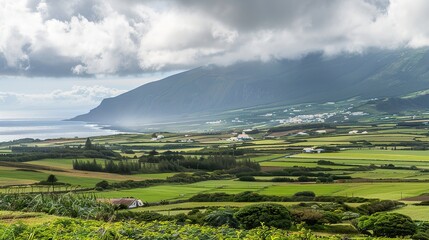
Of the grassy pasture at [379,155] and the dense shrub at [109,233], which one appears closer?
the dense shrub at [109,233]

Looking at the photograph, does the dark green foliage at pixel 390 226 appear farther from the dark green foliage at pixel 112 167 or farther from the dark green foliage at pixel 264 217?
the dark green foliage at pixel 112 167

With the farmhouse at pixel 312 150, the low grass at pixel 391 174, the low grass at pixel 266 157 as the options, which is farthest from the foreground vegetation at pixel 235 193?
the farmhouse at pixel 312 150

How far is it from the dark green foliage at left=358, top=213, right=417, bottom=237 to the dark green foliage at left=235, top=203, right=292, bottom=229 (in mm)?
4562

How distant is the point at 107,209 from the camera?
2831 cm

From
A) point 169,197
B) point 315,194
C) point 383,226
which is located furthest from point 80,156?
point 383,226

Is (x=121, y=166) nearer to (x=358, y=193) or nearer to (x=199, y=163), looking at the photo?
(x=199, y=163)

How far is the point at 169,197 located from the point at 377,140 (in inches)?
3702

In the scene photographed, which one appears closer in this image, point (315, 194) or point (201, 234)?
point (201, 234)

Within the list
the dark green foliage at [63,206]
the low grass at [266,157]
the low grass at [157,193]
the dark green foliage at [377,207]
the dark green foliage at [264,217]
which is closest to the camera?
the dark green foliage at [63,206]

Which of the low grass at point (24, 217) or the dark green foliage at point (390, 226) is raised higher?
the low grass at point (24, 217)

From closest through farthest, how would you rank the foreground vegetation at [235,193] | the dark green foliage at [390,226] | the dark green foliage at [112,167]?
the foreground vegetation at [235,193] < the dark green foliage at [390,226] < the dark green foliage at [112,167]

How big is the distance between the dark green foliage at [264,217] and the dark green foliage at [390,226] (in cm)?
456

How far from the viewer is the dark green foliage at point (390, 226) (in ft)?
85.6

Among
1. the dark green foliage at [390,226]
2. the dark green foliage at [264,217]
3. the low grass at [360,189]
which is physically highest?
the dark green foliage at [264,217]
